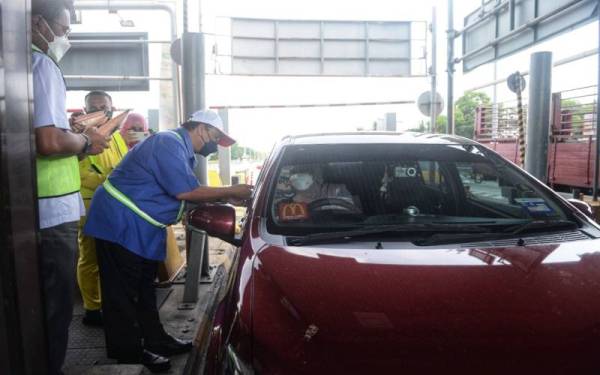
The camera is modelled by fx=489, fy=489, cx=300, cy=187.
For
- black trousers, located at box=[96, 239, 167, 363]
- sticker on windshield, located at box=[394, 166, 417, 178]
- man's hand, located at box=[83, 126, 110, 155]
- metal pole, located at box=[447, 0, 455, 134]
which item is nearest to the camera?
man's hand, located at box=[83, 126, 110, 155]

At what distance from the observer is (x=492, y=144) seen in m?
11.5

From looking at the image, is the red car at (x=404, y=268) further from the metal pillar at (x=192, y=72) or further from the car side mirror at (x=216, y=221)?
the metal pillar at (x=192, y=72)

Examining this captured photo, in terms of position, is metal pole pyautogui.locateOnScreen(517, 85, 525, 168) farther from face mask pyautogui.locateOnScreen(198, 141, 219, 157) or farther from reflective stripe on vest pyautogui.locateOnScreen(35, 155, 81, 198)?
reflective stripe on vest pyautogui.locateOnScreen(35, 155, 81, 198)

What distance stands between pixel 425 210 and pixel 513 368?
44.2 inches

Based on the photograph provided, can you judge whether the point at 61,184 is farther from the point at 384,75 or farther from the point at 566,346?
the point at 384,75

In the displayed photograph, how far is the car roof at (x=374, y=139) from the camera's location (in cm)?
269

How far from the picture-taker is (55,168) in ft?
6.57

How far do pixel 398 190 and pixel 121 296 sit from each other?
62.8 inches

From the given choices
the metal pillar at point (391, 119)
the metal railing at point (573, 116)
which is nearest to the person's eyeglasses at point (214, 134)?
the metal railing at point (573, 116)

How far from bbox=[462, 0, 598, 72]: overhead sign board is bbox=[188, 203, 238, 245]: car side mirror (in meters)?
5.34

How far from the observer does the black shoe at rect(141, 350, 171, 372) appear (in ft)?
9.01

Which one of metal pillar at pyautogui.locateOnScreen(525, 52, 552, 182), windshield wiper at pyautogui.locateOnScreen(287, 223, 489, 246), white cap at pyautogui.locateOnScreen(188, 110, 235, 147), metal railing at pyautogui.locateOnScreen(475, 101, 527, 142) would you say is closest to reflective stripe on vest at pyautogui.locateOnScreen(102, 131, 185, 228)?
white cap at pyautogui.locateOnScreen(188, 110, 235, 147)

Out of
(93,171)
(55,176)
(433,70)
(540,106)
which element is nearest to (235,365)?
(55,176)

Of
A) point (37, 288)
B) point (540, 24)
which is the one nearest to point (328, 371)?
point (37, 288)
